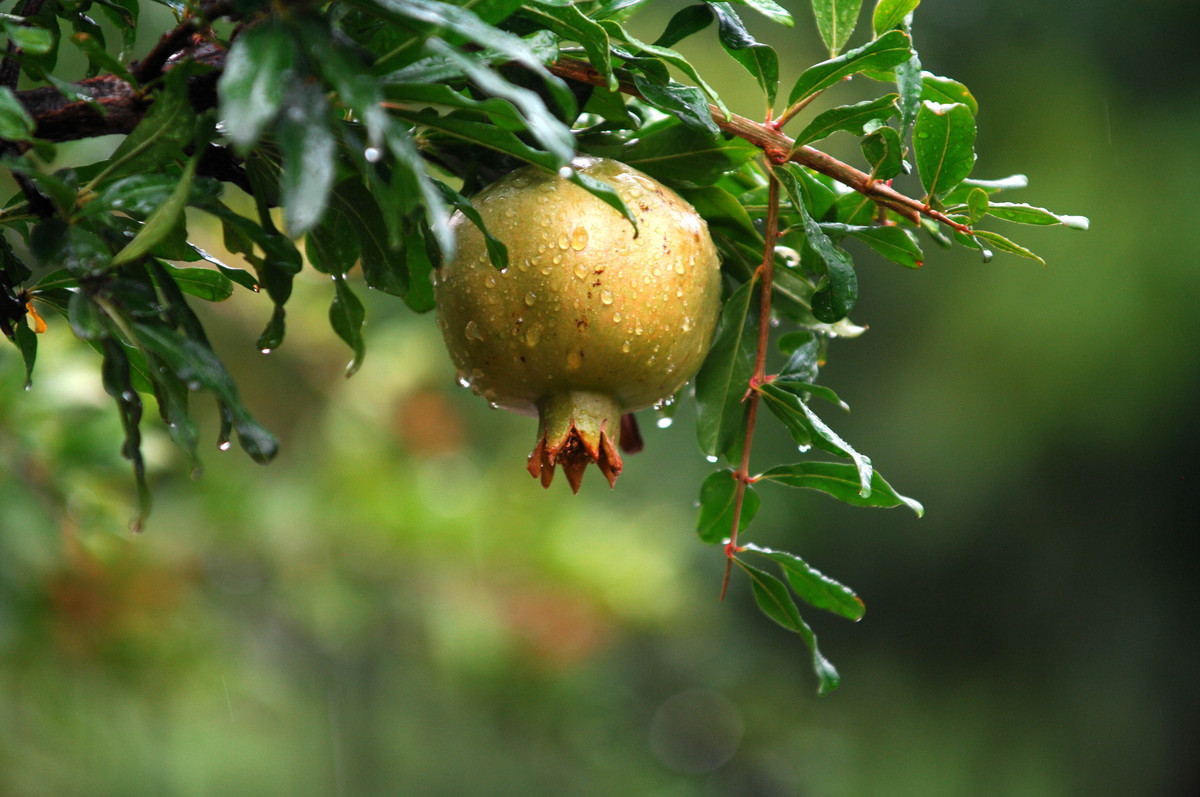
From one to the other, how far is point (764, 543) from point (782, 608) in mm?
3352

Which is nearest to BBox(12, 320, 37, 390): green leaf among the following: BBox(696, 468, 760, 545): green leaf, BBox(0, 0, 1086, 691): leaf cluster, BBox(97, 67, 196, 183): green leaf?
BBox(0, 0, 1086, 691): leaf cluster

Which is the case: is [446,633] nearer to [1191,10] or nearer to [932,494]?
[932,494]

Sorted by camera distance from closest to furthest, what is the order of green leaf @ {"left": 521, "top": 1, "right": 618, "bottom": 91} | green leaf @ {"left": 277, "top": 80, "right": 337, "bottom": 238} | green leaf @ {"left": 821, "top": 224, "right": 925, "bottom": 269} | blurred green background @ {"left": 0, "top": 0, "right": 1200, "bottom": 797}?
green leaf @ {"left": 277, "top": 80, "right": 337, "bottom": 238}, green leaf @ {"left": 521, "top": 1, "right": 618, "bottom": 91}, green leaf @ {"left": 821, "top": 224, "right": 925, "bottom": 269}, blurred green background @ {"left": 0, "top": 0, "right": 1200, "bottom": 797}

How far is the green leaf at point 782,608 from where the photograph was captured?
21.2 inches

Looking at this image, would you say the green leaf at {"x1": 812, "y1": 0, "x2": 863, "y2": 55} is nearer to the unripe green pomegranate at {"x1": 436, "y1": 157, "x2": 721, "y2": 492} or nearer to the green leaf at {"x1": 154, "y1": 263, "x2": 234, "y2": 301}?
the unripe green pomegranate at {"x1": 436, "y1": 157, "x2": 721, "y2": 492}

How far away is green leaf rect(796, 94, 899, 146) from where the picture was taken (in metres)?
0.49

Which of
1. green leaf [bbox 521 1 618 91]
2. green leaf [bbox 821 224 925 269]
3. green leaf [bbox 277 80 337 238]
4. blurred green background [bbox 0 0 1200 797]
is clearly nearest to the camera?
green leaf [bbox 277 80 337 238]

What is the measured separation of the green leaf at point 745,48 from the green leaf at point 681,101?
5 centimetres

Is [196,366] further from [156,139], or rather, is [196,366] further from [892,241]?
[892,241]

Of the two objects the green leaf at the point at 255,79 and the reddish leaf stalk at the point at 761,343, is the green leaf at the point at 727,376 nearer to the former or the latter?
the reddish leaf stalk at the point at 761,343

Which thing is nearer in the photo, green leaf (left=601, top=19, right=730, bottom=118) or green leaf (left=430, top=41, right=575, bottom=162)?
green leaf (left=430, top=41, right=575, bottom=162)

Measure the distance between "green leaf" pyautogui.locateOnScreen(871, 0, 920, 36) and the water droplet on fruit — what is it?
0.18 m

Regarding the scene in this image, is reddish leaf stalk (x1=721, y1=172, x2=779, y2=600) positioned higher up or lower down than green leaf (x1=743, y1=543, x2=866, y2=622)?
higher up

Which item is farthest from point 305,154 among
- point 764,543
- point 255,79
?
point 764,543
